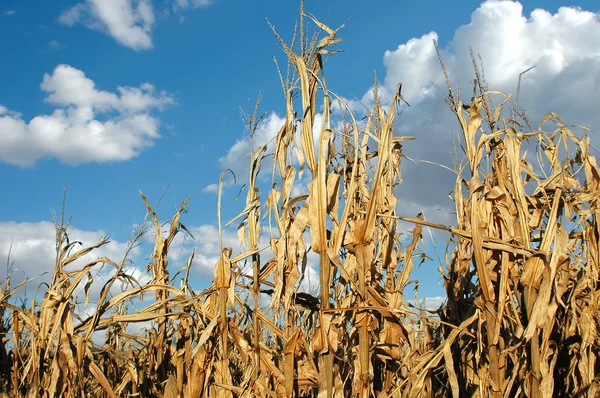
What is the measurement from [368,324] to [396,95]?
115cm

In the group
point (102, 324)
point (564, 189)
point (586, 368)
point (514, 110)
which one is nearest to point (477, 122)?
point (564, 189)

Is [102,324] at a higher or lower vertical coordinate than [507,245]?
lower

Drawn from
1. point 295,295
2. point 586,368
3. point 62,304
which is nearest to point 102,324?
point 62,304

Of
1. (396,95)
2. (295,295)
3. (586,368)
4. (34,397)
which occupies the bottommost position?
(34,397)

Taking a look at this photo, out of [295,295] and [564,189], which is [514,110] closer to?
[564,189]

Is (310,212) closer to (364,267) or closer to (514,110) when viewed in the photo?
(364,267)

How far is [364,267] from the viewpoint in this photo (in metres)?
2.52

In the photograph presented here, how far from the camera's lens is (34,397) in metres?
3.31

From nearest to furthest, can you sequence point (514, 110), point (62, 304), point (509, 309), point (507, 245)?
point (507, 245), point (509, 309), point (62, 304), point (514, 110)

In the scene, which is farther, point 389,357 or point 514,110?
point 514,110

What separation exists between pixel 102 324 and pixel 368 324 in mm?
1728

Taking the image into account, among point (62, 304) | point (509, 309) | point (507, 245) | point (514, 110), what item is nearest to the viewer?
point (507, 245)

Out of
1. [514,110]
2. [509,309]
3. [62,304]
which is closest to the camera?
[509,309]

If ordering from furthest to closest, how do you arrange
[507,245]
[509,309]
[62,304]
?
[62,304] < [509,309] < [507,245]
